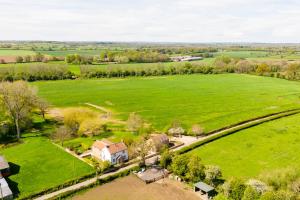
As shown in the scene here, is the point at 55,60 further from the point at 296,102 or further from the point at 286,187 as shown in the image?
the point at 286,187

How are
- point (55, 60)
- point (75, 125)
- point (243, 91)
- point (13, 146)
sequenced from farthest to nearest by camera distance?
point (55, 60) → point (243, 91) → point (75, 125) → point (13, 146)

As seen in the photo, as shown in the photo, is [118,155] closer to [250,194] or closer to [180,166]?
[180,166]

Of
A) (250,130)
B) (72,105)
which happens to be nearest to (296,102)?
(250,130)

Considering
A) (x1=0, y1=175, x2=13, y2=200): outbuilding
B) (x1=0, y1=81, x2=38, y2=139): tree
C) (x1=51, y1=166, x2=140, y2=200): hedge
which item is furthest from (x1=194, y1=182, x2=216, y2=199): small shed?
(x1=0, y1=81, x2=38, y2=139): tree

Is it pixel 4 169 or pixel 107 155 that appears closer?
pixel 4 169

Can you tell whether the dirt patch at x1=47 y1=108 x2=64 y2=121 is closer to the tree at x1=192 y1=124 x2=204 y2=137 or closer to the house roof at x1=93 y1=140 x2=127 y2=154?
the house roof at x1=93 y1=140 x2=127 y2=154

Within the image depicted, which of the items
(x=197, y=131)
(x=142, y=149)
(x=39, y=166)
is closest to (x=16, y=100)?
(x=39, y=166)
